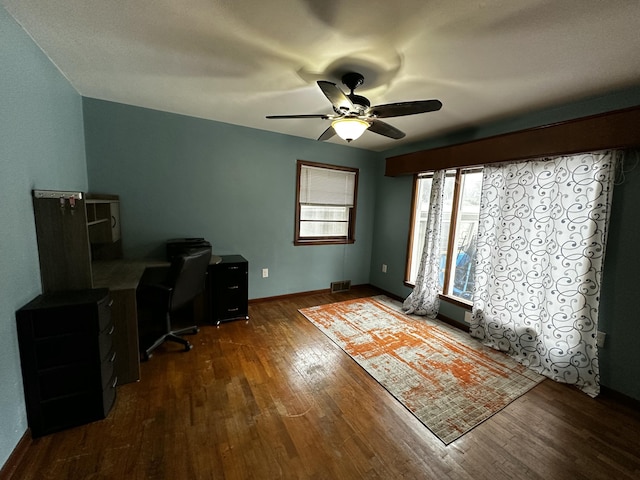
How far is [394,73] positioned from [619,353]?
111 inches

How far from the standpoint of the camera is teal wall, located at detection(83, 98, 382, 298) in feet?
9.08

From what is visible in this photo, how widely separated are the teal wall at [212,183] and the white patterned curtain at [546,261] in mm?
2194

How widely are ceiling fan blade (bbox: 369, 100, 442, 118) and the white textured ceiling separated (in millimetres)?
276

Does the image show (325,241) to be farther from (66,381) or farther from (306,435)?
(66,381)

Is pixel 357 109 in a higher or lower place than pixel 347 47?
lower

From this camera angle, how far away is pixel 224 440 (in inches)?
61.4

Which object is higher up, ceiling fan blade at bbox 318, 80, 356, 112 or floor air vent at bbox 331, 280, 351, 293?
ceiling fan blade at bbox 318, 80, 356, 112

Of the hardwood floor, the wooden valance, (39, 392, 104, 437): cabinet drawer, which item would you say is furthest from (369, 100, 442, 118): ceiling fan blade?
(39, 392, 104, 437): cabinet drawer

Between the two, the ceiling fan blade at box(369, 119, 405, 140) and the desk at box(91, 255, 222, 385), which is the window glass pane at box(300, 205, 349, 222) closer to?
the ceiling fan blade at box(369, 119, 405, 140)

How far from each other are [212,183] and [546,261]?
12.1ft

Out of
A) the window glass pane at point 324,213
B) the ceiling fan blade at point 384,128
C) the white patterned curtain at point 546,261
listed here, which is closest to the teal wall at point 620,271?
the white patterned curtain at point 546,261

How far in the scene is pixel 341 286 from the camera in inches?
175

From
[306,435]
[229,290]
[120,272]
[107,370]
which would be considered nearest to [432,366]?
[306,435]

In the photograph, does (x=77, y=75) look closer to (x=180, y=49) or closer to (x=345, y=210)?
(x=180, y=49)
